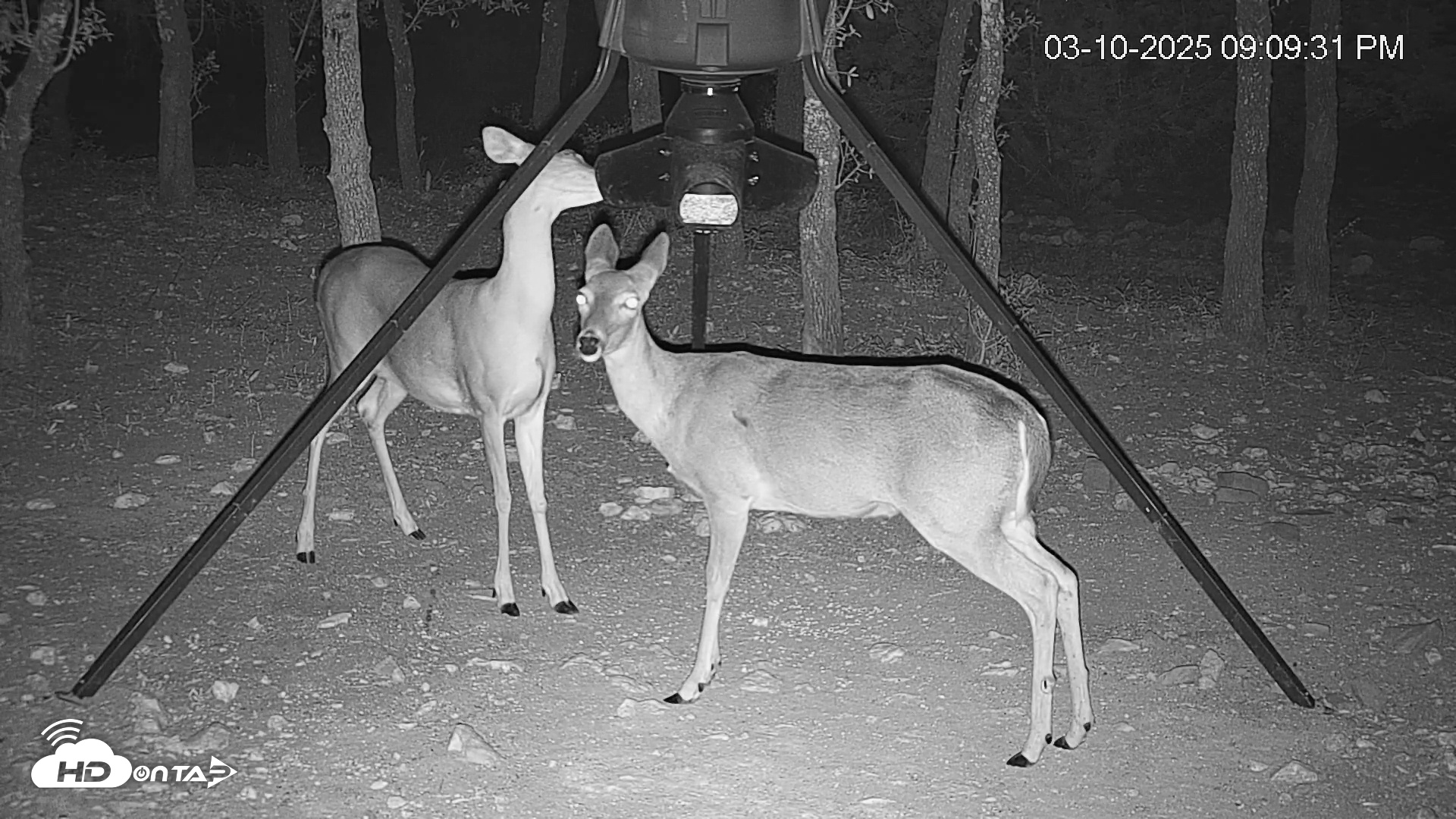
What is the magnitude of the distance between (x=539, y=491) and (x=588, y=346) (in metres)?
1.23

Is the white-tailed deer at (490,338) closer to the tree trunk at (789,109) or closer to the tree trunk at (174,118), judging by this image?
the tree trunk at (789,109)

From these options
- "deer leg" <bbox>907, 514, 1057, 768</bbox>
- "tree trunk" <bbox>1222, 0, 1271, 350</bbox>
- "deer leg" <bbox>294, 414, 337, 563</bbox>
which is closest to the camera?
"deer leg" <bbox>907, 514, 1057, 768</bbox>

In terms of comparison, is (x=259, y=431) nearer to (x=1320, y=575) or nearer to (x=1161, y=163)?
(x=1320, y=575)

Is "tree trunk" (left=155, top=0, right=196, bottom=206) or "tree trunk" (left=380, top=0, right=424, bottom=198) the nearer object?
"tree trunk" (left=155, top=0, right=196, bottom=206)

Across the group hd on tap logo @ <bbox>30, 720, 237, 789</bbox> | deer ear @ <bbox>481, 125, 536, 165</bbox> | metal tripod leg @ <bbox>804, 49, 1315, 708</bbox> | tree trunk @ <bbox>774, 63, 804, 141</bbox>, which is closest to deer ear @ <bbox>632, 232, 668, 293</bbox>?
deer ear @ <bbox>481, 125, 536, 165</bbox>

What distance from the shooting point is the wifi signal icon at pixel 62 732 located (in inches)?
192

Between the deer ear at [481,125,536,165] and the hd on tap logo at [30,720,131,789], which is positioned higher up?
the deer ear at [481,125,536,165]

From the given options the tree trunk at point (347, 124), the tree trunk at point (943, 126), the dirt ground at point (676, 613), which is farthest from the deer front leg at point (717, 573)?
the tree trunk at point (943, 126)

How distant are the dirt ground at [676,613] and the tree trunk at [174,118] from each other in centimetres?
363

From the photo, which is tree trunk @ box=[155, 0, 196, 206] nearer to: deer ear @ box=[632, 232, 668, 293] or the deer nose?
deer ear @ box=[632, 232, 668, 293]

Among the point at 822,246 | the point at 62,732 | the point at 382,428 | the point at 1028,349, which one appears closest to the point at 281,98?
the point at 822,246

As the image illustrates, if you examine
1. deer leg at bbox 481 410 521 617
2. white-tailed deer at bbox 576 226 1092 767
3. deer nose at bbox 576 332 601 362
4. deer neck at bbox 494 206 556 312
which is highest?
deer neck at bbox 494 206 556 312

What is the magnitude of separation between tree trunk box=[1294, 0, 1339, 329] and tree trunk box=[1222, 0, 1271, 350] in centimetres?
80

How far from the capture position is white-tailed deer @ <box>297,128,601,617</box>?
594 cm
